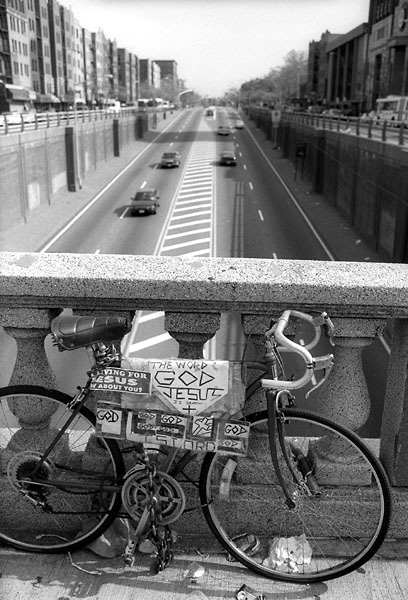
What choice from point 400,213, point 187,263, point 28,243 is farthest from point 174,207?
point 187,263

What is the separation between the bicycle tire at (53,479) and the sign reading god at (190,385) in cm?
45

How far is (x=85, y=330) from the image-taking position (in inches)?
115

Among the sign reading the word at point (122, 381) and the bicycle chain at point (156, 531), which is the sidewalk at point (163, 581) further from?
the sign reading the word at point (122, 381)

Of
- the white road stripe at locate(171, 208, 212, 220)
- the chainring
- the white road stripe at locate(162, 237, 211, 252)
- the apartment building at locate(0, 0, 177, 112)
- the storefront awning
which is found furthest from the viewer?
the storefront awning

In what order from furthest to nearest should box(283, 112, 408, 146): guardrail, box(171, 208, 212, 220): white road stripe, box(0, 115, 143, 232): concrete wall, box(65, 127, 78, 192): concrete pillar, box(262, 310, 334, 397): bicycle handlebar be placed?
box(65, 127, 78, 192): concrete pillar
box(171, 208, 212, 220): white road stripe
box(0, 115, 143, 232): concrete wall
box(283, 112, 408, 146): guardrail
box(262, 310, 334, 397): bicycle handlebar

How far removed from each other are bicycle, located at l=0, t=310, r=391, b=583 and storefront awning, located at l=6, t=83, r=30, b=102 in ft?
259

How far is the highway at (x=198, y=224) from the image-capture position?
28.2 metres

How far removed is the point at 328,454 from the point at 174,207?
182 feet

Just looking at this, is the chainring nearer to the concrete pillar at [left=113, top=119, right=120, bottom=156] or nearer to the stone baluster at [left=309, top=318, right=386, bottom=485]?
the stone baluster at [left=309, top=318, right=386, bottom=485]

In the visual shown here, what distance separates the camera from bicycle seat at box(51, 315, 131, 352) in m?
2.93

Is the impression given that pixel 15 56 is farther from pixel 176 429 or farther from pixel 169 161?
pixel 176 429

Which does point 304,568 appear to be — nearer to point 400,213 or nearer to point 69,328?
point 69,328

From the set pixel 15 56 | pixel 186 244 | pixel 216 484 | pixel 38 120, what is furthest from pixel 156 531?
pixel 15 56

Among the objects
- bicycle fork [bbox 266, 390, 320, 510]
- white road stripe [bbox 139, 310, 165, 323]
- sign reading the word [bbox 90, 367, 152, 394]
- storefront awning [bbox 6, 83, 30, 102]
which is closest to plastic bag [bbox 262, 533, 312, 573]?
bicycle fork [bbox 266, 390, 320, 510]
